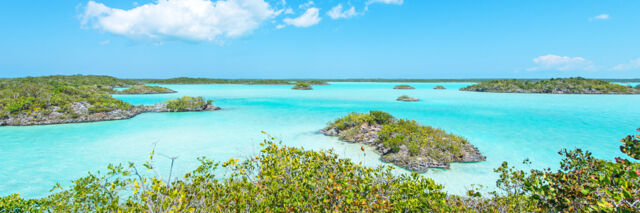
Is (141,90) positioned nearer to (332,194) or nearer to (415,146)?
(415,146)

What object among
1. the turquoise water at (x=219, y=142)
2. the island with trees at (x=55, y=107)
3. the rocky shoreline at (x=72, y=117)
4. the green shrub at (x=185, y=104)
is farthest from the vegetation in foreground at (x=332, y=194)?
the green shrub at (x=185, y=104)

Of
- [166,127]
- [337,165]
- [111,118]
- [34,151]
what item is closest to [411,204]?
[337,165]

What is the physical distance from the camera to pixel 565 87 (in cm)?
6147

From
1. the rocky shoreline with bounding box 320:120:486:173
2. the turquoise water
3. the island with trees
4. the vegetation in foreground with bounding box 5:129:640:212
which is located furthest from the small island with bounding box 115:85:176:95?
the vegetation in foreground with bounding box 5:129:640:212

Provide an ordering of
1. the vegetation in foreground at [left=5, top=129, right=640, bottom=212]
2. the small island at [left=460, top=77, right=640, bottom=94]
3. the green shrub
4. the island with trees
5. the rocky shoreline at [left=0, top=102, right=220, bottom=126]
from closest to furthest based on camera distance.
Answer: the vegetation in foreground at [left=5, top=129, right=640, bottom=212], the rocky shoreline at [left=0, top=102, right=220, bottom=126], the island with trees, the green shrub, the small island at [left=460, top=77, right=640, bottom=94]

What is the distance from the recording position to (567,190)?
4.32 metres

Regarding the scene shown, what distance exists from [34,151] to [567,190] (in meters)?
19.8

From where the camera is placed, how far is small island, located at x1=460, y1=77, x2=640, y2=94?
58.1 metres

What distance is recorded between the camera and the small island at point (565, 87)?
5805cm

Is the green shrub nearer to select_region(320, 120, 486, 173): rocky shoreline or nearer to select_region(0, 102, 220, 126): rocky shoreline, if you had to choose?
select_region(0, 102, 220, 126): rocky shoreline

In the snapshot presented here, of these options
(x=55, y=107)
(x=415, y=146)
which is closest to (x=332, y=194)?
(x=415, y=146)

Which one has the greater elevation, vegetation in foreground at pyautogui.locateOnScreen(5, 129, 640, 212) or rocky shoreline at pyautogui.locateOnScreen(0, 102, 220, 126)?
vegetation in foreground at pyautogui.locateOnScreen(5, 129, 640, 212)

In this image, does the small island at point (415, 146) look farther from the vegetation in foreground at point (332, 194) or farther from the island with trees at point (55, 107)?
the island with trees at point (55, 107)

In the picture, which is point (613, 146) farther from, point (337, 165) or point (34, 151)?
point (34, 151)
